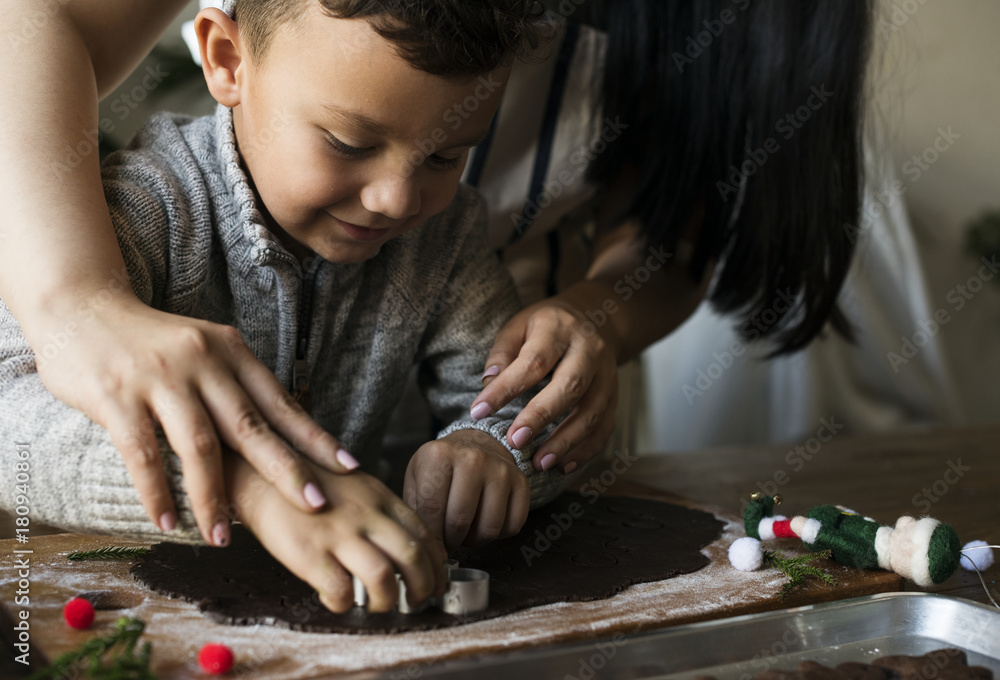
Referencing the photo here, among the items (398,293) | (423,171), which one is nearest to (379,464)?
(398,293)

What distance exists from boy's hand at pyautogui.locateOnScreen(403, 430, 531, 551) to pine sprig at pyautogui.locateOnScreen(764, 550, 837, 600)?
233mm

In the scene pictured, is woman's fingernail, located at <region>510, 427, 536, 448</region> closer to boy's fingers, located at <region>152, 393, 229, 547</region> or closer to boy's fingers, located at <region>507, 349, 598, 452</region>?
boy's fingers, located at <region>507, 349, 598, 452</region>

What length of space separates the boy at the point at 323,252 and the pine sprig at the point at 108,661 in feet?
0.32

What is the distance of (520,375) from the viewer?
0.88 m

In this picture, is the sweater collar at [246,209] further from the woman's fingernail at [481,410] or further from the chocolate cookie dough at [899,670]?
the chocolate cookie dough at [899,670]

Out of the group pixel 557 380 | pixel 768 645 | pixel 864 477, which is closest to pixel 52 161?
pixel 557 380

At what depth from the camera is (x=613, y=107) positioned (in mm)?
1277

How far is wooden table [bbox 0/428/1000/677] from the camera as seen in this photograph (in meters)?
1.07

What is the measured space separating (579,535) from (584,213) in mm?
720

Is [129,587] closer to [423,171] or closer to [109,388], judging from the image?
[109,388]

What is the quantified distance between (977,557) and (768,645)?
35 cm

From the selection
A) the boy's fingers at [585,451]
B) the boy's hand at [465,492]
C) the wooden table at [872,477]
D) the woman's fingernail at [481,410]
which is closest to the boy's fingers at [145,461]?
the boy's hand at [465,492]

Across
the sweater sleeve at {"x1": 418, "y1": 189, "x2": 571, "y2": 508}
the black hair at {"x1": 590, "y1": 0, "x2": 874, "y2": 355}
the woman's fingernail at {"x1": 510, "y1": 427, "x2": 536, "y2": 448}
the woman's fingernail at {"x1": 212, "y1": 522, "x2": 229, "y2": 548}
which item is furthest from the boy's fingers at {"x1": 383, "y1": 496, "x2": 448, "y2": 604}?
the black hair at {"x1": 590, "y1": 0, "x2": 874, "y2": 355}

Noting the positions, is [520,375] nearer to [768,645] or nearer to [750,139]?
[768,645]
